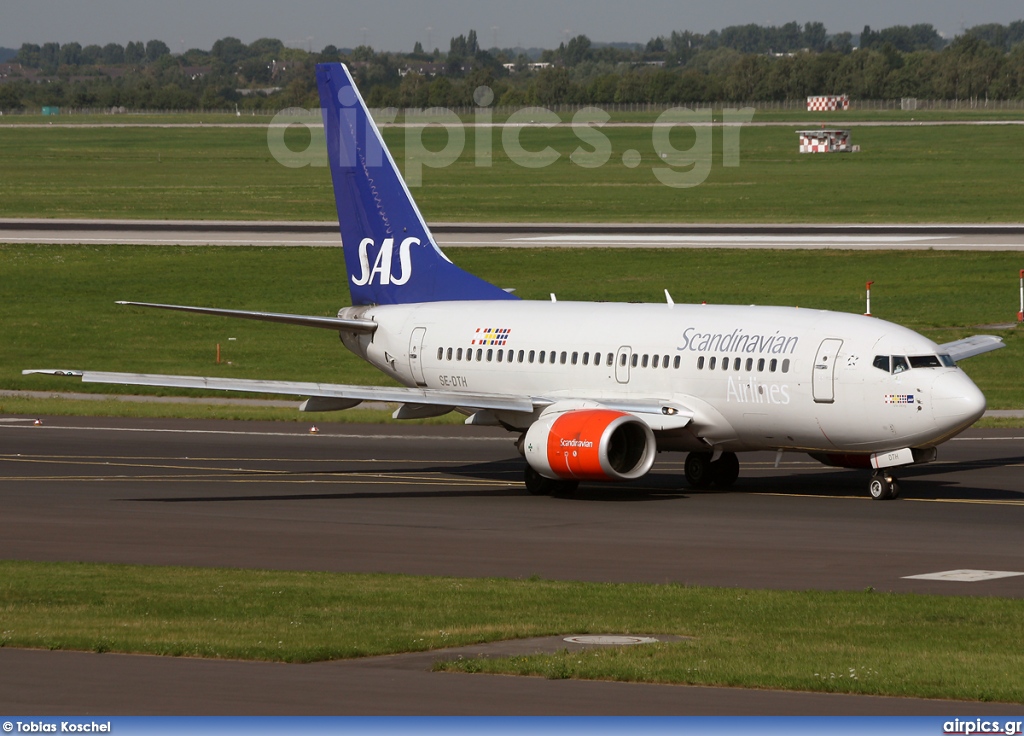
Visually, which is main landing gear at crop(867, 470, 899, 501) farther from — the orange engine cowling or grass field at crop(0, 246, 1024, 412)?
grass field at crop(0, 246, 1024, 412)

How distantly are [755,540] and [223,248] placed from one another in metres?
71.4

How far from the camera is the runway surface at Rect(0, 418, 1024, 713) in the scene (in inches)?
743

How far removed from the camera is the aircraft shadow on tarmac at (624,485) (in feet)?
135

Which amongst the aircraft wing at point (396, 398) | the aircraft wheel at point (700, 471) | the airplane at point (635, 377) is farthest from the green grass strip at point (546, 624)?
the aircraft wheel at point (700, 471)

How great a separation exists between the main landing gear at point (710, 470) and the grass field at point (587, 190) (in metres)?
76.3

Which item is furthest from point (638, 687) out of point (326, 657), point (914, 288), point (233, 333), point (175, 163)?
point (175, 163)

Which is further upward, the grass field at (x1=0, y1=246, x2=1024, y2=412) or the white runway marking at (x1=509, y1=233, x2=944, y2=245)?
the white runway marking at (x1=509, y1=233, x2=944, y2=245)

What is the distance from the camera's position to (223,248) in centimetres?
10094

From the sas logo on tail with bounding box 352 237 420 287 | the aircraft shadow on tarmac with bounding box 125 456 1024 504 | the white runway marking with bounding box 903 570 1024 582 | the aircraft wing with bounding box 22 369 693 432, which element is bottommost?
the aircraft shadow on tarmac with bounding box 125 456 1024 504

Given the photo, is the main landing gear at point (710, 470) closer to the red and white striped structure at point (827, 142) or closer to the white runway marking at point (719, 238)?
the white runway marking at point (719, 238)

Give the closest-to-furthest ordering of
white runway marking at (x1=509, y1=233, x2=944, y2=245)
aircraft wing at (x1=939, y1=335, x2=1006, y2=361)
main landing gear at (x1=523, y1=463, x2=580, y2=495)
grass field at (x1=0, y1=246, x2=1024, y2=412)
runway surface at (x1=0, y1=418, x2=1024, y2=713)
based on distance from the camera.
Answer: runway surface at (x1=0, y1=418, x2=1024, y2=713), main landing gear at (x1=523, y1=463, x2=580, y2=495), aircraft wing at (x1=939, y1=335, x2=1006, y2=361), grass field at (x1=0, y1=246, x2=1024, y2=412), white runway marking at (x1=509, y1=233, x2=944, y2=245)

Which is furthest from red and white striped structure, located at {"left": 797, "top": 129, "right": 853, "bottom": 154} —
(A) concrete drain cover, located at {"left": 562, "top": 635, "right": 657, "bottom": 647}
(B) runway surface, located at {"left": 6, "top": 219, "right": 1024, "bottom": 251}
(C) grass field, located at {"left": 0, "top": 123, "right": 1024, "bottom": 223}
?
(A) concrete drain cover, located at {"left": 562, "top": 635, "right": 657, "bottom": 647}

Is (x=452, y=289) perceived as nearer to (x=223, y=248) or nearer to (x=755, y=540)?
(x=755, y=540)

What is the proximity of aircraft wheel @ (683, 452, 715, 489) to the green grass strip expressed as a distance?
616 inches
